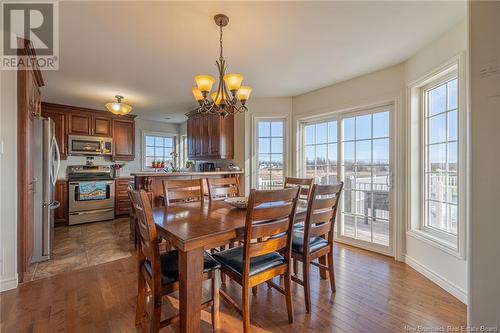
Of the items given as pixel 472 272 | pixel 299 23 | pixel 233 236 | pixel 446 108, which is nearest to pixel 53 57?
pixel 299 23

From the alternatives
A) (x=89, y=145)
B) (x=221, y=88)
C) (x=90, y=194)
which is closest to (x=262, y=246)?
(x=221, y=88)

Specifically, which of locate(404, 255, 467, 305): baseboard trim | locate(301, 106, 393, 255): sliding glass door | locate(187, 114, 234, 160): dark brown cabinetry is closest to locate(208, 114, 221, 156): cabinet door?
locate(187, 114, 234, 160): dark brown cabinetry

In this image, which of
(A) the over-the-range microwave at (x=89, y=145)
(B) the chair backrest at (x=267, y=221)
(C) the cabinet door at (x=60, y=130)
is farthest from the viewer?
(A) the over-the-range microwave at (x=89, y=145)

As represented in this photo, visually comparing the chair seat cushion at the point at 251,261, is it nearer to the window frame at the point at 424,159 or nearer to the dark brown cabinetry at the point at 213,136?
the window frame at the point at 424,159

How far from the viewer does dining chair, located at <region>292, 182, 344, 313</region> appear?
5.95ft

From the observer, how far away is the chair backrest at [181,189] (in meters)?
2.29

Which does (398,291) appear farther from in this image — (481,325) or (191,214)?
(191,214)

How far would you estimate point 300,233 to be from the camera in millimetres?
2248

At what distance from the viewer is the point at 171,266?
154cm

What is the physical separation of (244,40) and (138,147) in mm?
4582

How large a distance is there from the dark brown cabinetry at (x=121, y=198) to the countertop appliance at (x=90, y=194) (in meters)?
0.10

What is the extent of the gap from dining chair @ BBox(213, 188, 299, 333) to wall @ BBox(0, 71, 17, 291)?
202 centimetres

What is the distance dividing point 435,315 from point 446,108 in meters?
1.93

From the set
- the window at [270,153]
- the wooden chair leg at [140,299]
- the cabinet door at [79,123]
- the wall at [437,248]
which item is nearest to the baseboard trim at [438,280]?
the wall at [437,248]
